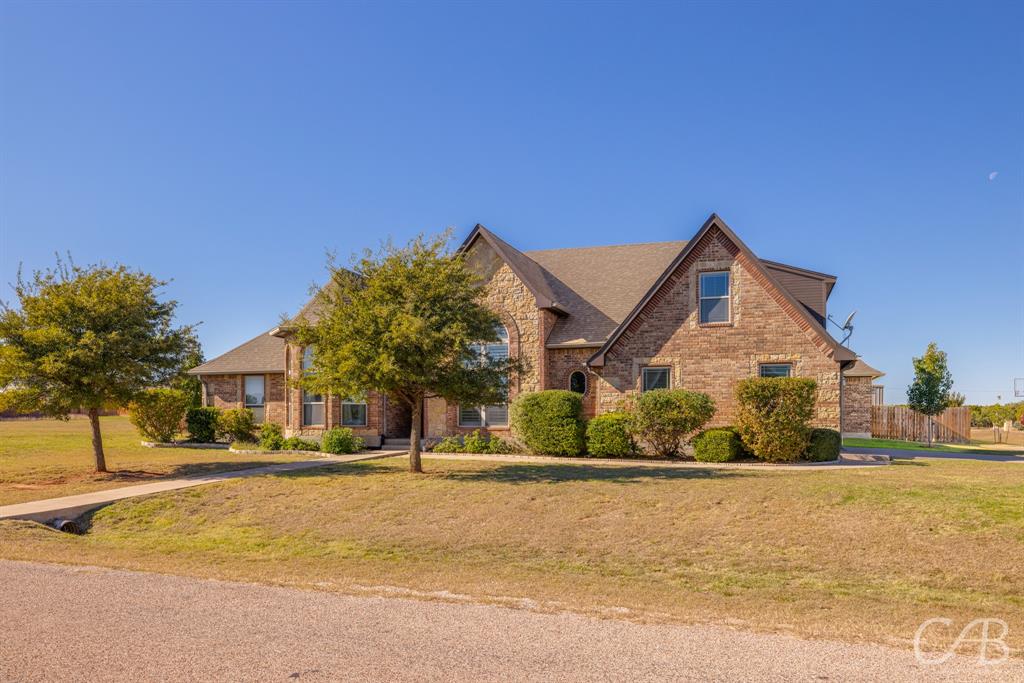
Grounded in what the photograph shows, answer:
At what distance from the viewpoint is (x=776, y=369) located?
2253 cm

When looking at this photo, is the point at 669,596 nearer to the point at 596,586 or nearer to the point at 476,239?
the point at 596,586

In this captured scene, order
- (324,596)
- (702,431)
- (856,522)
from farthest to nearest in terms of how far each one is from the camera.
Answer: (702,431) → (856,522) → (324,596)

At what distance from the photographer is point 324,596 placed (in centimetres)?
809

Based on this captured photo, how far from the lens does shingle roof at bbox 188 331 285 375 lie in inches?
1199

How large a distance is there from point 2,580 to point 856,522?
1265cm

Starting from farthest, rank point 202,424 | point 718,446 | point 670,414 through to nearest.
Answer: point 202,424, point 670,414, point 718,446

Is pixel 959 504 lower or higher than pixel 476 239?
lower

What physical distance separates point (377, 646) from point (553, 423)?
1612cm

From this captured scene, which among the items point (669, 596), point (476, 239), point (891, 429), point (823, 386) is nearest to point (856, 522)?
point (669, 596)

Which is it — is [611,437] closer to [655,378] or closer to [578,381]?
[655,378]

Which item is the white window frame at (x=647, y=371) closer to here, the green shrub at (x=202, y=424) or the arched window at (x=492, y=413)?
the arched window at (x=492, y=413)

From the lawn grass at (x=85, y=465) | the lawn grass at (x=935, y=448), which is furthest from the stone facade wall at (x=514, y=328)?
the lawn grass at (x=935, y=448)

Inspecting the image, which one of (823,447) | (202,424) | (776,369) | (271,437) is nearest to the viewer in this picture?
(823,447)

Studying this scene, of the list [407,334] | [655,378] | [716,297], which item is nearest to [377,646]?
[407,334]
